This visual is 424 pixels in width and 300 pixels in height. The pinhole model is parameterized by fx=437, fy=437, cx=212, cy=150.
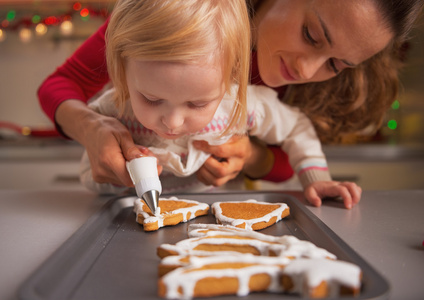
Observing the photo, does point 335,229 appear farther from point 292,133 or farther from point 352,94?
point 352,94

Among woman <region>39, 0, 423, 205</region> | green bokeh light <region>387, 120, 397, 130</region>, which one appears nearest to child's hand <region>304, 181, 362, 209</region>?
woman <region>39, 0, 423, 205</region>

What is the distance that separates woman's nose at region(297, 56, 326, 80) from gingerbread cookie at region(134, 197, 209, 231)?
1.23ft

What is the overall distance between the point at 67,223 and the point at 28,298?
322 mm

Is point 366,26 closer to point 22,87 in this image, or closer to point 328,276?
point 328,276

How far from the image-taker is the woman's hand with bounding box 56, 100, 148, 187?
82 centimetres

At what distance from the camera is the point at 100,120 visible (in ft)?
3.08

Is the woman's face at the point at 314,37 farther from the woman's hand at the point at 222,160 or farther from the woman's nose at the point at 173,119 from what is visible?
the woman's nose at the point at 173,119

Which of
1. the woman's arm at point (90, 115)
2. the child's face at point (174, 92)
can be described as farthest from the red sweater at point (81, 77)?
the child's face at point (174, 92)

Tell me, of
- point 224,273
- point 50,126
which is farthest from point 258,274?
point 50,126

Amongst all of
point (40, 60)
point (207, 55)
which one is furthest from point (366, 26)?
point (40, 60)

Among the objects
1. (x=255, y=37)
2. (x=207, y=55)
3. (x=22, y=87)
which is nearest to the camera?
(x=207, y=55)

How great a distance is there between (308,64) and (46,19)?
2.05 m

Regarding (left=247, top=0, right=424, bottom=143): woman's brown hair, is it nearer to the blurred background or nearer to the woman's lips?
the woman's lips

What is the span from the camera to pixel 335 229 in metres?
0.72
